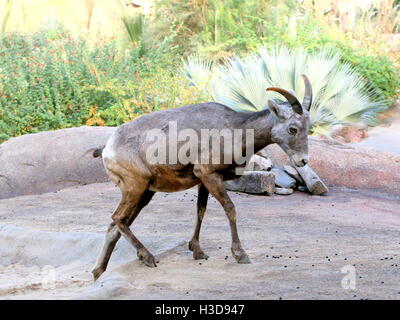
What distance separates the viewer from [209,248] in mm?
6059

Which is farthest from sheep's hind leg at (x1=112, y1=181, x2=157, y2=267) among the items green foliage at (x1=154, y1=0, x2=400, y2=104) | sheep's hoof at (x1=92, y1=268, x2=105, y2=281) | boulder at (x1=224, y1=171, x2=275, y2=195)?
green foliage at (x1=154, y1=0, x2=400, y2=104)

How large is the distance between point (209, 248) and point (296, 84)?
278 inches

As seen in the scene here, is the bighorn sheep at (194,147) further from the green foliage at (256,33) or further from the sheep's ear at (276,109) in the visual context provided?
the green foliage at (256,33)

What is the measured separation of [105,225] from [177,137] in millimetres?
2547

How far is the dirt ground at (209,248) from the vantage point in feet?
15.4

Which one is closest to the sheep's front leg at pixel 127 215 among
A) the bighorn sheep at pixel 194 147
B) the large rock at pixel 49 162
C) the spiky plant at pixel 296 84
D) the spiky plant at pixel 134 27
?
the bighorn sheep at pixel 194 147

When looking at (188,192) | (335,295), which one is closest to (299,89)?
(188,192)

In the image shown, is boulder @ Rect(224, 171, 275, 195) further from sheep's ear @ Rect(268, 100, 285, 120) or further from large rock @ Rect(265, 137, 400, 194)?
sheep's ear @ Rect(268, 100, 285, 120)

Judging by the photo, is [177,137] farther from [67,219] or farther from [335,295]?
[67,219]

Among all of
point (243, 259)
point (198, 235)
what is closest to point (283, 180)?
point (198, 235)

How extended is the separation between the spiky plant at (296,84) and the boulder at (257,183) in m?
2.90

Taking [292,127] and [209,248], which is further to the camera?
[209,248]

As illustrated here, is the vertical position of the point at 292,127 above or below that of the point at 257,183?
above

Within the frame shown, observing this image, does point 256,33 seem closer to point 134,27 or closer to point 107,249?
point 134,27
